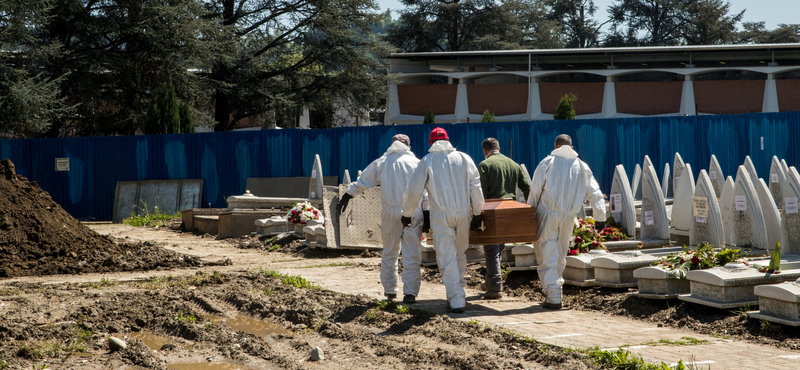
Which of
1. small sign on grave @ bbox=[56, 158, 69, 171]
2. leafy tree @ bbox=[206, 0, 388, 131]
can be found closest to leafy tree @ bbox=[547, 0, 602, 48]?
leafy tree @ bbox=[206, 0, 388, 131]

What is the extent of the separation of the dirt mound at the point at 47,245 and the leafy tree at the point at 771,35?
4503cm

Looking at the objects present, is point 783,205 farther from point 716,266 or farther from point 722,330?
point 722,330

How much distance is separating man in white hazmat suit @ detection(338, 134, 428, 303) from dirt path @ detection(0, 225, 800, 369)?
1.02ft

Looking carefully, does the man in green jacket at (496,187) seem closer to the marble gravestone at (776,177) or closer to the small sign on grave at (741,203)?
the small sign on grave at (741,203)

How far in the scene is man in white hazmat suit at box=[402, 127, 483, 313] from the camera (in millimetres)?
7160

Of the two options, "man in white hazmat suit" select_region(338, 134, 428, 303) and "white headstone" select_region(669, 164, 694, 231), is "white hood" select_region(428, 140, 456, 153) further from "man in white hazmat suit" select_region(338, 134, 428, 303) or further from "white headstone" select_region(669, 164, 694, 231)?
"white headstone" select_region(669, 164, 694, 231)

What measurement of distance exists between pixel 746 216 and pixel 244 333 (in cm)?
560

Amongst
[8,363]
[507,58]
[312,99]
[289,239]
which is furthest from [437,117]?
[8,363]

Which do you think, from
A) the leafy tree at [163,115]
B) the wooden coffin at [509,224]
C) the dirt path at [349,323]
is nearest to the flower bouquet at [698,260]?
the dirt path at [349,323]

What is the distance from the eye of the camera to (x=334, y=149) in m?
18.7

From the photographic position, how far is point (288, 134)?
748 inches

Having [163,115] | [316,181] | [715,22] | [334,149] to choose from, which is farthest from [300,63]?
[715,22]

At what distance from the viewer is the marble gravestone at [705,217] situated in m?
8.15

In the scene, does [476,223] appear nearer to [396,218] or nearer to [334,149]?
[396,218]
